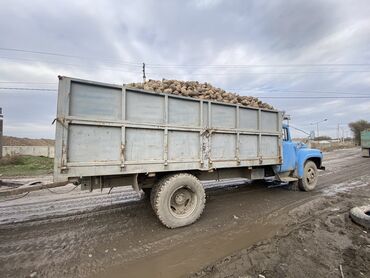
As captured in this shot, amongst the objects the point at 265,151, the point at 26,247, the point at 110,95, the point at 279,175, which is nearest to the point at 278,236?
the point at 265,151

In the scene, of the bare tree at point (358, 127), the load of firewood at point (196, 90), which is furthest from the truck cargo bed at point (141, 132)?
the bare tree at point (358, 127)

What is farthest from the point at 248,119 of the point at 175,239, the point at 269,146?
the point at 175,239

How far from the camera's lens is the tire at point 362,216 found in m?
4.48

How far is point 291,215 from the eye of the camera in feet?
17.3

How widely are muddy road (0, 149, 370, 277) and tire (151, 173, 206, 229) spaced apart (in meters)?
0.22

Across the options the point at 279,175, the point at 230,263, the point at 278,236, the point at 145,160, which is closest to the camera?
the point at 230,263

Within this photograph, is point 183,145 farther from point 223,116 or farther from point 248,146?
point 248,146

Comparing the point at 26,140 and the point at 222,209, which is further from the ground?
the point at 26,140

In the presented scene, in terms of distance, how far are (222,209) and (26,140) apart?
60.1 metres

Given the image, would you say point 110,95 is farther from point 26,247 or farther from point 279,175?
point 279,175

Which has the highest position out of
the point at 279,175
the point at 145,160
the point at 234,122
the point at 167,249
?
the point at 234,122

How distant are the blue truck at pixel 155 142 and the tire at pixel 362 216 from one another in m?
2.21

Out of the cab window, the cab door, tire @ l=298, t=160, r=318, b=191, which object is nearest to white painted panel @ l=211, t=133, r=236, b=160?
the cab door

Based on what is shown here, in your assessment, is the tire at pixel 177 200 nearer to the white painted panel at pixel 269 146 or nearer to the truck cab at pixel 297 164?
the white painted panel at pixel 269 146
